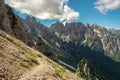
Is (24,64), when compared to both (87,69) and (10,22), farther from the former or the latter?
(87,69)

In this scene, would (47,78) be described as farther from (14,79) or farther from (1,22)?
(1,22)

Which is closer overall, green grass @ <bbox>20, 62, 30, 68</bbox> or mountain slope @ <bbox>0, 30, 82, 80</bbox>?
mountain slope @ <bbox>0, 30, 82, 80</bbox>

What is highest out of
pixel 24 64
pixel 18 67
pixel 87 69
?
pixel 24 64

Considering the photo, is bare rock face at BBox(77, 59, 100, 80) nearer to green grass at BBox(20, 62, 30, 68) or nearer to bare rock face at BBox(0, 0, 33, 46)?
bare rock face at BBox(0, 0, 33, 46)

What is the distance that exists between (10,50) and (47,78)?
6279mm

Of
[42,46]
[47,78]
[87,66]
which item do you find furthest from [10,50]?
[87,66]

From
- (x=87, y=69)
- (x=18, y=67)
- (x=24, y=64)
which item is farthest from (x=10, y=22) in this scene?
(x=87, y=69)

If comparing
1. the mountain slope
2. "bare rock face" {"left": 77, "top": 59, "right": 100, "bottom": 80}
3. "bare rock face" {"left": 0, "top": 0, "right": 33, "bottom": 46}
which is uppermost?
"bare rock face" {"left": 0, "top": 0, "right": 33, "bottom": 46}

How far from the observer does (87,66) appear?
141 m

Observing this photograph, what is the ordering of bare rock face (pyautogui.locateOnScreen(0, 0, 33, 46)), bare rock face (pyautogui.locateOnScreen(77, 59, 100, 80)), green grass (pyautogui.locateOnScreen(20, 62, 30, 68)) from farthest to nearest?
1. bare rock face (pyautogui.locateOnScreen(77, 59, 100, 80))
2. bare rock face (pyautogui.locateOnScreen(0, 0, 33, 46))
3. green grass (pyautogui.locateOnScreen(20, 62, 30, 68))

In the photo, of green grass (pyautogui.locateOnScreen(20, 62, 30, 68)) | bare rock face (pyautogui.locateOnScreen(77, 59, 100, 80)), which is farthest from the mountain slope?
bare rock face (pyautogui.locateOnScreen(77, 59, 100, 80))

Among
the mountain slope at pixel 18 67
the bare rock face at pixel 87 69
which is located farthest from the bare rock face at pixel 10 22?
the bare rock face at pixel 87 69

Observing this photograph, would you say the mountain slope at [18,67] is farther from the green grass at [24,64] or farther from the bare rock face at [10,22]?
the bare rock face at [10,22]

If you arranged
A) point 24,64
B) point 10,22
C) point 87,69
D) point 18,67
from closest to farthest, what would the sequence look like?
point 18,67 → point 24,64 → point 10,22 → point 87,69
